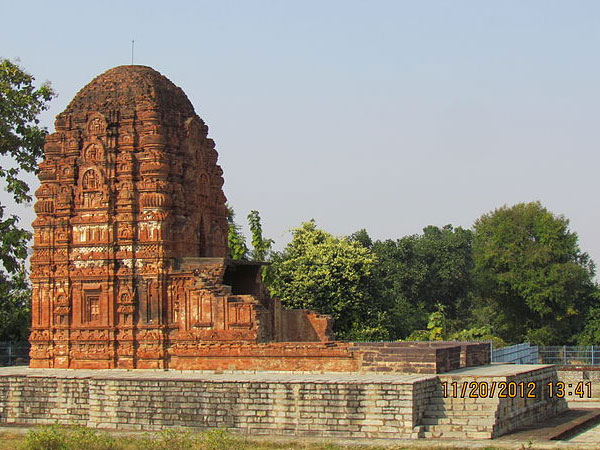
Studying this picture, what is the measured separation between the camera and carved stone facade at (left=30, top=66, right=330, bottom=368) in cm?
2197

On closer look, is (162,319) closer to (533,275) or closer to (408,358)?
(408,358)

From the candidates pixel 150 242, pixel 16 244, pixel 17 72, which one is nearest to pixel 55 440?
pixel 150 242

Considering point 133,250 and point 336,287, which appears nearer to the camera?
point 133,250

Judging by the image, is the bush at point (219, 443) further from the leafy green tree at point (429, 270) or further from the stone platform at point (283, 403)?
the leafy green tree at point (429, 270)

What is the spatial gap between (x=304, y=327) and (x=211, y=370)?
12.7 feet

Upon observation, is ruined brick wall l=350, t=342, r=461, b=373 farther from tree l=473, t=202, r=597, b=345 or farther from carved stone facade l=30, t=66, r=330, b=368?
tree l=473, t=202, r=597, b=345

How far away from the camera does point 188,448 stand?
15.6m

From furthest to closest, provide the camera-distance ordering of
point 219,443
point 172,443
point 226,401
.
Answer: point 226,401, point 172,443, point 219,443

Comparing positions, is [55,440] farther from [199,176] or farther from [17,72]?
[17,72]

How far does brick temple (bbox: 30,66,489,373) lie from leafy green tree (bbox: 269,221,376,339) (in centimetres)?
1150

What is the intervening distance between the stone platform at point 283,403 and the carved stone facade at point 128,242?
4.50 ft

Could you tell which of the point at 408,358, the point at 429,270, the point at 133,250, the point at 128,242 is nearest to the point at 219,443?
the point at 408,358

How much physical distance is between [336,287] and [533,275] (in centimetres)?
974

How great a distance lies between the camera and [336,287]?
36.2 metres
